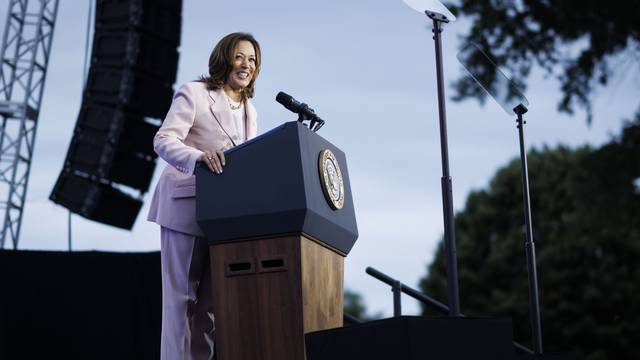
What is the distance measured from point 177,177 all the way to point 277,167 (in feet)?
1.29

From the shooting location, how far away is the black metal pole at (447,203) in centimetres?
294

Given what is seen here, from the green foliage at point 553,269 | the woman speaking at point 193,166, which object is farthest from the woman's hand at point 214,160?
the green foliage at point 553,269

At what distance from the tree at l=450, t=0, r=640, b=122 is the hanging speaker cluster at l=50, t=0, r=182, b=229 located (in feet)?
12.6

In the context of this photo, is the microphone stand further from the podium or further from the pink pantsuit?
the pink pantsuit

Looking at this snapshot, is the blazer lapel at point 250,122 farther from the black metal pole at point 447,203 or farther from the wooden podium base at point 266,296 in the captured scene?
the black metal pole at point 447,203

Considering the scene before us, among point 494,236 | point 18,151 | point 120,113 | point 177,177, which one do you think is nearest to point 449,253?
point 177,177

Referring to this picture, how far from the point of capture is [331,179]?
281 centimetres

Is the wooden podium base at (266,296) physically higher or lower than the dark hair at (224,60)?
lower

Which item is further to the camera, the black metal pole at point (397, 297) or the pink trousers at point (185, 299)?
the black metal pole at point (397, 297)

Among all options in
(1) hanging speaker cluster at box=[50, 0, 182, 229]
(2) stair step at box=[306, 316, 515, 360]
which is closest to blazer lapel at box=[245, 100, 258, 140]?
(2) stair step at box=[306, 316, 515, 360]

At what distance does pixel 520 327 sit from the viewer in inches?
669

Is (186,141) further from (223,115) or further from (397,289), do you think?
(397,289)

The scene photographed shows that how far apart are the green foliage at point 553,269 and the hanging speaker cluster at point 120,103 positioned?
27.3ft

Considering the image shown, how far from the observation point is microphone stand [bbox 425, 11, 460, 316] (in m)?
2.94
